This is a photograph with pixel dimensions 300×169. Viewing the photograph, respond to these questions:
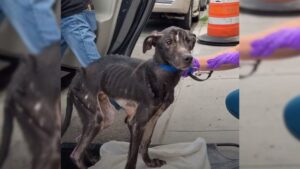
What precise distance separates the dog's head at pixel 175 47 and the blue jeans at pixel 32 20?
0.90 meters

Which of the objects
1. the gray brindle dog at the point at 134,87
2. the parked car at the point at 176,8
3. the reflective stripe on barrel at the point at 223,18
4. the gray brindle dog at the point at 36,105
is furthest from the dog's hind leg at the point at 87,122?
the reflective stripe on barrel at the point at 223,18

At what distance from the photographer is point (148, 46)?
252 centimetres

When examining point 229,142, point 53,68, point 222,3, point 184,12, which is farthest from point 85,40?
point 222,3

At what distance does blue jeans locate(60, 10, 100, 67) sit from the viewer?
2781mm

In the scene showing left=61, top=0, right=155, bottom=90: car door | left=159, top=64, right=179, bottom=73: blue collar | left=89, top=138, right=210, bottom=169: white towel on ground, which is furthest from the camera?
left=61, top=0, right=155, bottom=90: car door

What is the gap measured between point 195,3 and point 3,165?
644cm

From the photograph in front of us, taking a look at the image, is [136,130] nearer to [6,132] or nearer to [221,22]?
[6,132]

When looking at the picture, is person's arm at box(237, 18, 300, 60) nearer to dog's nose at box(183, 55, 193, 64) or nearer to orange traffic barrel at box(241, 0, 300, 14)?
orange traffic barrel at box(241, 0, 300, 14)

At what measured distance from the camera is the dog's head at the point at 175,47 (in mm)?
2367

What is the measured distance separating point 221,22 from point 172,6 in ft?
3.67

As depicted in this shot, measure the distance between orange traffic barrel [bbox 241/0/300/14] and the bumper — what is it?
14.0ft

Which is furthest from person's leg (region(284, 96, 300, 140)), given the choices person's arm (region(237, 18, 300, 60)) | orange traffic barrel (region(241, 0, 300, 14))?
orange traffic barrel (region(241, 0, 300, 14))

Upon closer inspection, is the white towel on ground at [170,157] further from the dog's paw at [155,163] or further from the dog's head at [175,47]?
the dog's head at [175,47]

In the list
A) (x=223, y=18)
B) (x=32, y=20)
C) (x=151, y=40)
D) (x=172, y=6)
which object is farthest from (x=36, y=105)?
(x=223, y=18)
